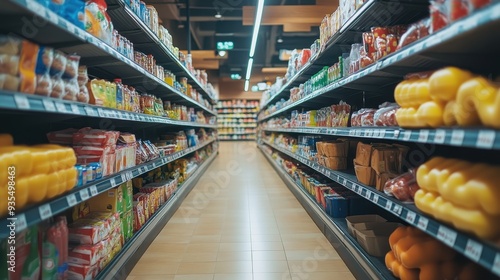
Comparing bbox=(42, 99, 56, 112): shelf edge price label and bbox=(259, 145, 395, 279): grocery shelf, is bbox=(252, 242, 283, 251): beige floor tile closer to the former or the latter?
bbox=(259, 145, 395, 279): grocery shelf

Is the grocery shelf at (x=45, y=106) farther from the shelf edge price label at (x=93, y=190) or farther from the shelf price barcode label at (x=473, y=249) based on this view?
the shelf price barcode label at (x=473, y=249)

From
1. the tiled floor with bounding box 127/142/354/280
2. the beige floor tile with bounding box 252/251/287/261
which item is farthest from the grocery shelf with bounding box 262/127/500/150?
the beige floor tile with bounding box 252/251/287/261

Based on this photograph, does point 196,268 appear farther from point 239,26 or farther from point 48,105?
point 239,26

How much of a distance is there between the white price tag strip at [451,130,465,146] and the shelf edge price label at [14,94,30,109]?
5.11 ft

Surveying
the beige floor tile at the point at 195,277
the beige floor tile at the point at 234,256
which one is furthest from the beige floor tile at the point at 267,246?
the beige floor tile at the point at 195,277

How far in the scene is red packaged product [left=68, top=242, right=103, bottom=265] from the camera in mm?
1623

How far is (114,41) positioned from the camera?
2252 mm

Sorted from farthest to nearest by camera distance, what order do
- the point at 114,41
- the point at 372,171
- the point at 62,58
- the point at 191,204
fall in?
the point at 191,204
the point at 114,41
the point at 372,171
the point at 62,58

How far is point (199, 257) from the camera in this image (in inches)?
96.6

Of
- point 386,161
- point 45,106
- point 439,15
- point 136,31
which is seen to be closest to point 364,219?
point 386,161

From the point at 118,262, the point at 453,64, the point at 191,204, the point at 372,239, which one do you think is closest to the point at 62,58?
the point at 118,262

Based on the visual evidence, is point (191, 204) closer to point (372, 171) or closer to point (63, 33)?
point (372, 171)

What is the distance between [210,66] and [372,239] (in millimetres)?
11441

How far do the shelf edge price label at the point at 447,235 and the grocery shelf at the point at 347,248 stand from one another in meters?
0.60
